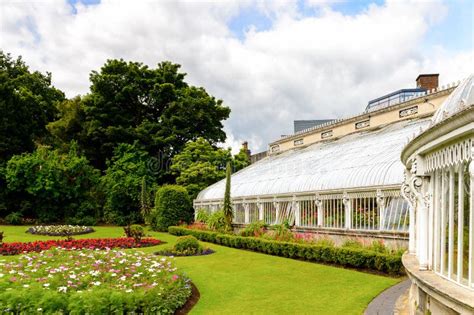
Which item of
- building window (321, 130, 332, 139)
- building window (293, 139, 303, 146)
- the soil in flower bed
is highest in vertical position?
building window (321, 130, 332, 139)

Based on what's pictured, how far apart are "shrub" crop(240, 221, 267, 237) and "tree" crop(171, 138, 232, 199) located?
11.8 metres

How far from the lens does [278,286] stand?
10.3m

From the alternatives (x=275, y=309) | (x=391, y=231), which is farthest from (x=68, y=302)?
(x=391, y=231)

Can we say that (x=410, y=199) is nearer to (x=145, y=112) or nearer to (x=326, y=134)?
(x=326, y=134)

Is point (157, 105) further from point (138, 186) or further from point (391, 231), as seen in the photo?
point (391, 231)

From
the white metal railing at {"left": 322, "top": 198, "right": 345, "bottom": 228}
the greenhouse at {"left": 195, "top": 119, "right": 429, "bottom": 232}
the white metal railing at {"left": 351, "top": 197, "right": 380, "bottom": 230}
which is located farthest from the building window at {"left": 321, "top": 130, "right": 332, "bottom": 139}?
the white metal railing at {"left": 351, "top": 197, "right": 380, "bottom": 230}

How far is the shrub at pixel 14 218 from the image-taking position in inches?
1238

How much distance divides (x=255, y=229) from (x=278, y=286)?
9081 millimetres

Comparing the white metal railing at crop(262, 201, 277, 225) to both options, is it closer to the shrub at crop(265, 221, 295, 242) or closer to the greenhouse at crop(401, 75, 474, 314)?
the shrub at crop(265, 221, 295, 242)

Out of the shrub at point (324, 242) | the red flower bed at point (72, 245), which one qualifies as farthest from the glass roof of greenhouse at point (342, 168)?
the red flower bed at point (72, 245)

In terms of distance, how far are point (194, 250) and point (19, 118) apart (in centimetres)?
2835

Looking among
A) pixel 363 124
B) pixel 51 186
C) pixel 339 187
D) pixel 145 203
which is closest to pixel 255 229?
pixel 339 187

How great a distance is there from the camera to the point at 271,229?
18859 mm

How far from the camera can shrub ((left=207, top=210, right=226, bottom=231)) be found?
22.3 metres
